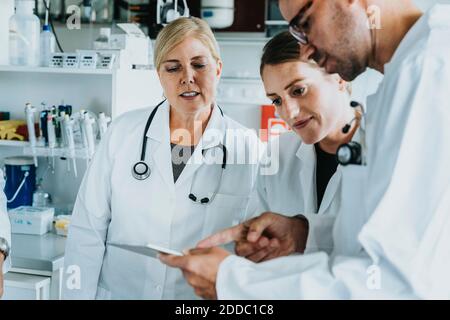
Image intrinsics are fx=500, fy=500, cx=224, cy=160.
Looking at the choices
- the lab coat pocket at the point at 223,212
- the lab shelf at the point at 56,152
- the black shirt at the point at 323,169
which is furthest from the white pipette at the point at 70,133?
the black shirt at the point at 323,169

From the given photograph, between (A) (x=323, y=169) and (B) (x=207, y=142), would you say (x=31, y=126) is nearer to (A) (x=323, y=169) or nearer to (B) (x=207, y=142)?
(B) (x=207, y=142)

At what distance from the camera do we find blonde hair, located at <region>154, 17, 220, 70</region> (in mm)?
1012

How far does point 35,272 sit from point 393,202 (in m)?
1.04

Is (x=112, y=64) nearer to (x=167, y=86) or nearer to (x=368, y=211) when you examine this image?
(x=167, y=86)

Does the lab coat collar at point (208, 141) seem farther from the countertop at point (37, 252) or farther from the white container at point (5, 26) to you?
the white container at point (5, 26)

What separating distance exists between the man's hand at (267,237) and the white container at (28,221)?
2.90ft

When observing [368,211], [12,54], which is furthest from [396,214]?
[12,54]

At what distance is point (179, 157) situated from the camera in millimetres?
1052

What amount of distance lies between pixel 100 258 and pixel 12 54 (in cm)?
86

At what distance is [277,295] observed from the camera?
0.65 metres

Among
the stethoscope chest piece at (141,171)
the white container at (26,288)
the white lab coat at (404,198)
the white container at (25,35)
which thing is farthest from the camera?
the white container at (25,35)

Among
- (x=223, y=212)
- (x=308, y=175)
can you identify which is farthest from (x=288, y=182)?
(x=223, y=212)

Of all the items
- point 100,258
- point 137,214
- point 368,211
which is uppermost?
point 368,211

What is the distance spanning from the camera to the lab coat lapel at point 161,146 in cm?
103
